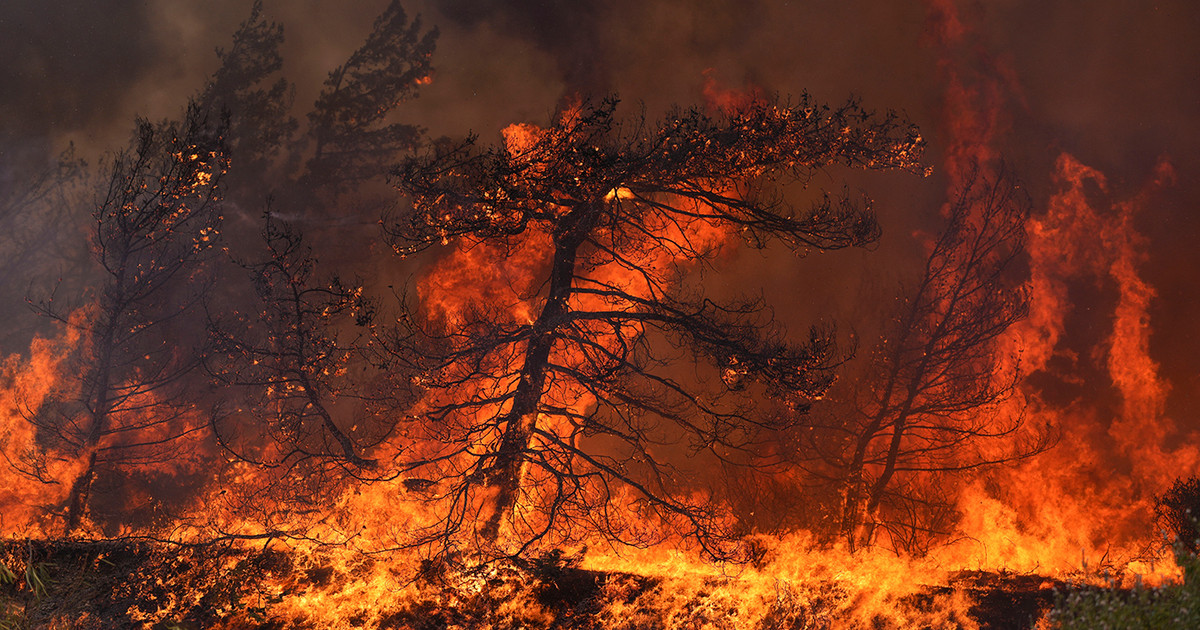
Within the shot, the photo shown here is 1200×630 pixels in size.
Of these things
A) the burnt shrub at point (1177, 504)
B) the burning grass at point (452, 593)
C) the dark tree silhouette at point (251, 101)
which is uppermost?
the dark tree silhouette at point (251, 101)

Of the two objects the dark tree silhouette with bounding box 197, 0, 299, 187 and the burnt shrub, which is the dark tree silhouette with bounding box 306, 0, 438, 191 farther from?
the burnt shrub

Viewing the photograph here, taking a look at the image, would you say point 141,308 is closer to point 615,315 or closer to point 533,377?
point 533,377

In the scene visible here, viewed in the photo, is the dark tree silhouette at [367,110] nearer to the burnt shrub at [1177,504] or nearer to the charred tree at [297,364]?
the charred tree at [297,364]

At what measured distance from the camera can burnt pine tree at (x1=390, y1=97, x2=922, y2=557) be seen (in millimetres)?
7797

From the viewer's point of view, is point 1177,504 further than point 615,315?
Yes

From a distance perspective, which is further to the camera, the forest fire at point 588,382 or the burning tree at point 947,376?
the burning tree at point 947,376

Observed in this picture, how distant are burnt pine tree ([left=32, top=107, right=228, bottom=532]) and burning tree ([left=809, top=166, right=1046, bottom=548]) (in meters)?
9.37

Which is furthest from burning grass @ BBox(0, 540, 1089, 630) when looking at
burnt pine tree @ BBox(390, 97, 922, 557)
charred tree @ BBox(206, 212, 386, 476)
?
charred tree @ BBox(206, 212, 386, 476)

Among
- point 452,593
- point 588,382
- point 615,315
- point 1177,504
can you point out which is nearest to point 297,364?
point 452,593

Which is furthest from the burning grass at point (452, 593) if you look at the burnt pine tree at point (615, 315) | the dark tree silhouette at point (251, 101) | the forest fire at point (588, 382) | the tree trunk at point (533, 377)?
the dark tree silhouette at point (251, 101)

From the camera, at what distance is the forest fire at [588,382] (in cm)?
823

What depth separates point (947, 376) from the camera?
29.5 ft

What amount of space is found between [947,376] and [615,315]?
4.69 meters

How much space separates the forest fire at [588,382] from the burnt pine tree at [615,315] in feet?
0.20
